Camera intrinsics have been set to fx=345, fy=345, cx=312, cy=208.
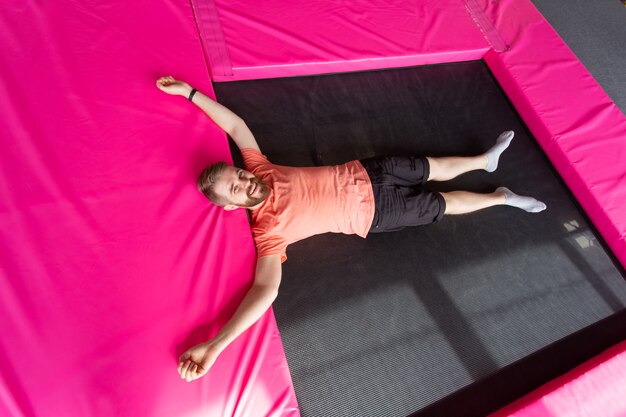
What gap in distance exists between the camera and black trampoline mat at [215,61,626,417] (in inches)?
66.2

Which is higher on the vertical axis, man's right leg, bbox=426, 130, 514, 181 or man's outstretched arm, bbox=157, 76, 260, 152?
man's outstretched arm, bbox=157, 76, 260, 152

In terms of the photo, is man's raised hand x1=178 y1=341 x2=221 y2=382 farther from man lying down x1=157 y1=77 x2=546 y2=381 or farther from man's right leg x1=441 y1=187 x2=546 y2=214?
man's right leg x1=441 y1=187 x2=546 y2=214

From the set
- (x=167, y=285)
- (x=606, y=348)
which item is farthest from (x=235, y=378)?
(x=606, y=348)

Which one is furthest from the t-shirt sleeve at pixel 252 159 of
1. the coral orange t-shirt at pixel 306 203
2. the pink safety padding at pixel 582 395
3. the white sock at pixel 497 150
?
the pink safety padding at pixel 582 395

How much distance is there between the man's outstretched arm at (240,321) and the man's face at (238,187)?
0.30m

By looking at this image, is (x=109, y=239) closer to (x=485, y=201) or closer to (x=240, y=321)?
(x=240, y=321)

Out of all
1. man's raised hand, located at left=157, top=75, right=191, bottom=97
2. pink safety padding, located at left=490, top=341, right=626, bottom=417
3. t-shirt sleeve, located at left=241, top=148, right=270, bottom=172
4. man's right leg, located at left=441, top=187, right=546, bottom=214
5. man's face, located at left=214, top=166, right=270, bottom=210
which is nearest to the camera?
→ man's face, located at left=214, top=166, right=270, bottom=210

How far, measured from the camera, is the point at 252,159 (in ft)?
5.70

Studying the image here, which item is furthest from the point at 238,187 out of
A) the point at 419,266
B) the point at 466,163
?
the point at 466,163

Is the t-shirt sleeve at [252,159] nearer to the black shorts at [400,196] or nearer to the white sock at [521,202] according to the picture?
the black shorts at [400,196]

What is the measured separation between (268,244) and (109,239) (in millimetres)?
719

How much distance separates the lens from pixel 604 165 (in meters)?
2.25

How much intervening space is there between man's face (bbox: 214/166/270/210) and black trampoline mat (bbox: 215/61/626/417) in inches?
19.3

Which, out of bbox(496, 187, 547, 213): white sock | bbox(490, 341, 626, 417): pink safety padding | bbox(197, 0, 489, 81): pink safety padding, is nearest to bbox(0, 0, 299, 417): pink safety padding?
bbox(197, 0, 489, 81): pink safety padding
